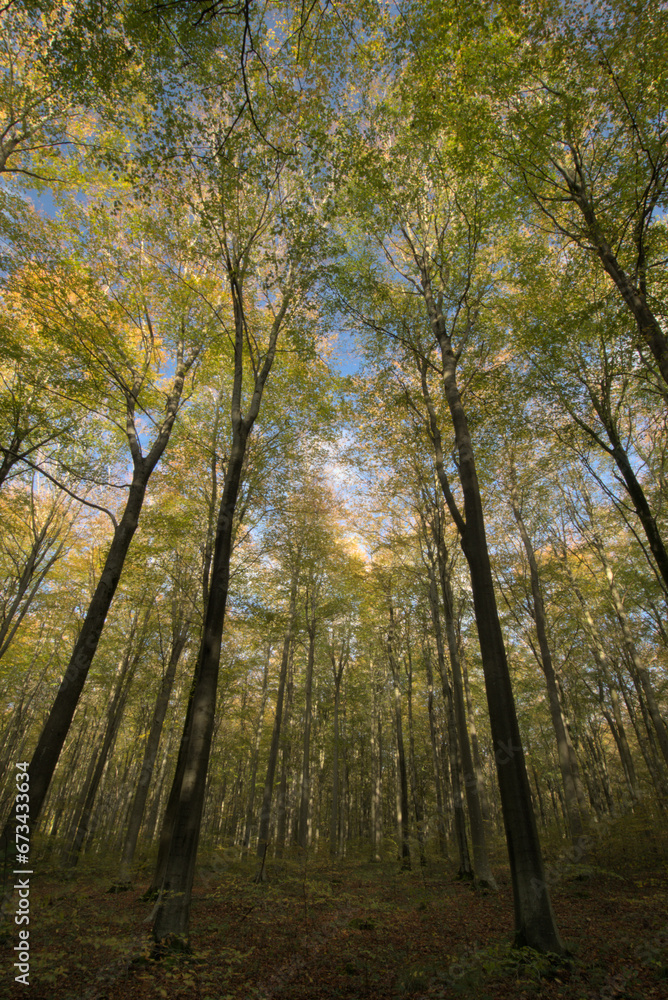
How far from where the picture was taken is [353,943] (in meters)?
5.87

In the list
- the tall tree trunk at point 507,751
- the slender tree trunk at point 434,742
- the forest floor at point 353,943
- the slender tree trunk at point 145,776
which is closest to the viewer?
the forest floor at point 353,943

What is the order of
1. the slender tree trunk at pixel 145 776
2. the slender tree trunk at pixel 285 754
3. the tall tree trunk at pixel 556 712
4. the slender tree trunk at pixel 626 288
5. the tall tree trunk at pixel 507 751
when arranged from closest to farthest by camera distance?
the tall tree trunk at pixel 507 751 → the slender tree trunk at pixel 626 288 → the slender tree trunk at pixel 145 776 → the tall tree trunk at pixel 556 712 → the slender tree trunk at pixel 285 754

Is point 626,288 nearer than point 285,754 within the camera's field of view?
Yes

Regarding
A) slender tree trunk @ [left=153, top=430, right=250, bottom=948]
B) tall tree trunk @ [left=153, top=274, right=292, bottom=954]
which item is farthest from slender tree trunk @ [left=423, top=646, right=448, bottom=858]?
slender tree trunk @ [left=153, top=430, right=250, bottom=948]

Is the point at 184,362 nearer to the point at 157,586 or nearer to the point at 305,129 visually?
the point at 305,129

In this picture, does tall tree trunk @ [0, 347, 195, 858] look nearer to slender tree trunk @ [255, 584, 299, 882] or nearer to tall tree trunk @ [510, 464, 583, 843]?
slender tree trunk @ [255, 584, 299, 882]

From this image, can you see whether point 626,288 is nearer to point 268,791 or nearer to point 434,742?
point 268,791

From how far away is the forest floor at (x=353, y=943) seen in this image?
4.13 m

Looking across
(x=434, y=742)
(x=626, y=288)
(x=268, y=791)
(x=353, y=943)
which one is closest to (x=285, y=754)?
(x=434, y=742)

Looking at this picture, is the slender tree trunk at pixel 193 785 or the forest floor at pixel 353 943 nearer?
the forest floor at pixel 353 943

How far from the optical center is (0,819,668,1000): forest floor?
13.5 ft
